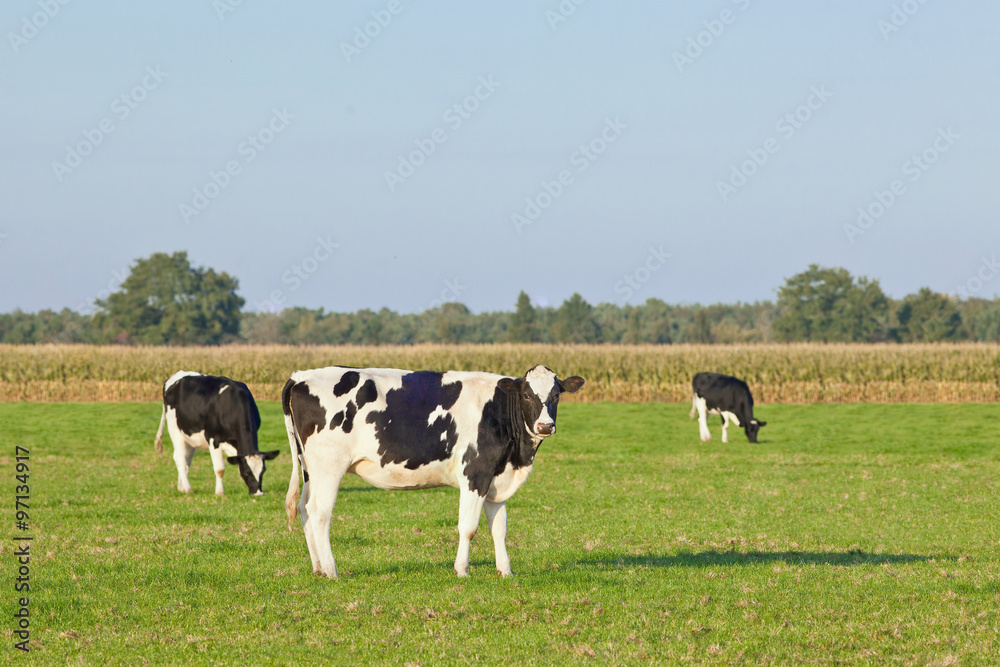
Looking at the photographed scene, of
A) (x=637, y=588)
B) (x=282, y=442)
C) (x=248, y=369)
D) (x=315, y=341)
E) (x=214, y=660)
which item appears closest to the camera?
(x=214, y=660)

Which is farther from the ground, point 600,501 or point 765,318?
point 765,318

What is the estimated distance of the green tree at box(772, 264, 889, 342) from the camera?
360ft

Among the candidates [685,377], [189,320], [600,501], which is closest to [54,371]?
[685,377]

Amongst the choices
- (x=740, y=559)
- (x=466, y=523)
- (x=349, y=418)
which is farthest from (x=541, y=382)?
(x=740, y=559)

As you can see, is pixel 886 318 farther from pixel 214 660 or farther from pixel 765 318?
pixel 214 660

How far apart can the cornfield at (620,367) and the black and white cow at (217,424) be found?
3199 centimetres

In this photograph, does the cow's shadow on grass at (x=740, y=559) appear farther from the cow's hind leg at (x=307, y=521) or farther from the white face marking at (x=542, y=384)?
the cow's hind leg at (x=307, y=521)

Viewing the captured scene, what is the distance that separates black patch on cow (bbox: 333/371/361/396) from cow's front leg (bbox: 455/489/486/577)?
1685 mm

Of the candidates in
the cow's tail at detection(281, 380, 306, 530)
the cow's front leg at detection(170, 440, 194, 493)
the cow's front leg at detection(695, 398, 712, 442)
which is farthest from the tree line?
the cow's tail at detection(281, 380, 306, 530)

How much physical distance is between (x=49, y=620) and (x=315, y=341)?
13110cm

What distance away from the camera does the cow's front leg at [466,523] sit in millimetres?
11484

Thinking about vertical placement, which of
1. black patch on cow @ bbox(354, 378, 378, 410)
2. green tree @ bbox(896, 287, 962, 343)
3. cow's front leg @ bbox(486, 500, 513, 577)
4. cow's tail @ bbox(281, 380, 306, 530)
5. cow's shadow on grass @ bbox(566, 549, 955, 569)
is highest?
green tree @ bbox(896, 287, 962, 343)

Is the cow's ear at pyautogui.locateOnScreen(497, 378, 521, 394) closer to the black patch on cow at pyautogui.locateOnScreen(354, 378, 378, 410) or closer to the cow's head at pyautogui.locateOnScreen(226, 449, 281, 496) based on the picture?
the black patch on cow at pyautogui.locateOnScreen(354, 378, 378, 410)

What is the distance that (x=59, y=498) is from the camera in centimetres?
1919
